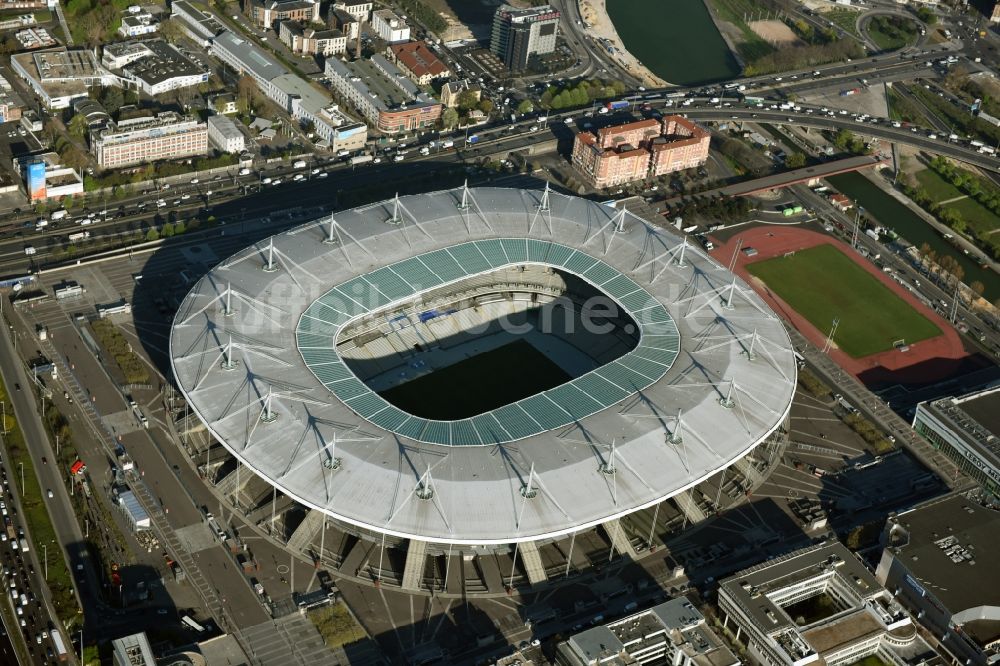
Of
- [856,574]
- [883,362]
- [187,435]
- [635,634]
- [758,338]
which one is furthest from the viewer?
[883,362]

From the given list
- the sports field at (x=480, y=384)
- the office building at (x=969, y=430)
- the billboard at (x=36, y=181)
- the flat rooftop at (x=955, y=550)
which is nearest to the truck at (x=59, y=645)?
the sports field at (x=480, y=384)

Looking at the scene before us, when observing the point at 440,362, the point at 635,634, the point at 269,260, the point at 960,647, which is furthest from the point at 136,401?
the point at 960,647

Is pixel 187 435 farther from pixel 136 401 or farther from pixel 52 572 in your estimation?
pixel 52 572

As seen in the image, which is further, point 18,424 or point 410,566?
point 18,424

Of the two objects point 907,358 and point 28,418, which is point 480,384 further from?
point 907,358

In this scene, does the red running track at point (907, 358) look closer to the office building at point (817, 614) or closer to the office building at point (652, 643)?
the office building at point (817, 614)

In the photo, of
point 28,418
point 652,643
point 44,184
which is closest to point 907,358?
point 652,643
